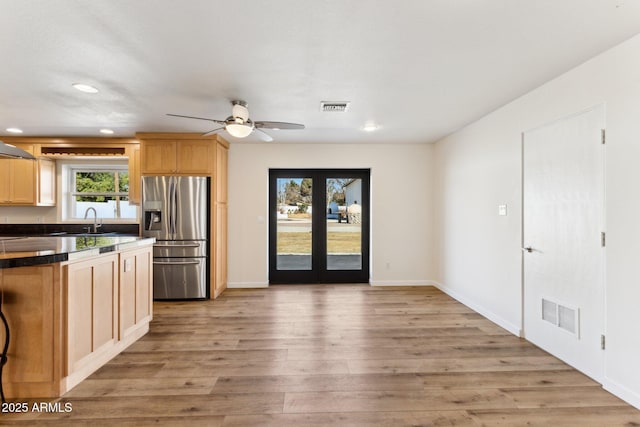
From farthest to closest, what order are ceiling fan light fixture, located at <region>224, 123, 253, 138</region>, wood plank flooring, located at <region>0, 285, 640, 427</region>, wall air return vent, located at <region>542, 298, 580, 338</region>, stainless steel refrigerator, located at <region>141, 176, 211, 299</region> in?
stainless steel refrigerator, located at <region>141, 176, 211, 299</region>, ceiling fan light fixture, located at <region>224, 123, 253, 138</region>, wall air return vent, located at <region>542, 298, 580, 338</region>, wood plank flooring, located at <region>0, 285, 640, 427</region>

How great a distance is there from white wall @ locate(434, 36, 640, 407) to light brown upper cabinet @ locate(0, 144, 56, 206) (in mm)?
6511

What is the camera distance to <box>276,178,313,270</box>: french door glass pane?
5754 millimetres

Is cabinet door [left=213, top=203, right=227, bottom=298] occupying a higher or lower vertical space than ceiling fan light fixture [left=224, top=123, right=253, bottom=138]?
lower

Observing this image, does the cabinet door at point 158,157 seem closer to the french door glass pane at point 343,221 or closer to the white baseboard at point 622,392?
the french door glass pane at point 343,221

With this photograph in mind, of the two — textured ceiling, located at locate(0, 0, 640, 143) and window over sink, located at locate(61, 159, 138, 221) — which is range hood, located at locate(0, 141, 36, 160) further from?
window over sink, located at locate(61, 159, 138, 221)

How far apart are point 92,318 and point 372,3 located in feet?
9.87

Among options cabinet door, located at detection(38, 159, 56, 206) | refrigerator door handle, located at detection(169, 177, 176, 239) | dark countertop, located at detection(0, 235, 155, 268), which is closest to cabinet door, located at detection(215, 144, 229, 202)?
refrigerator door handle, located at detection(169, 177, 176, 239)

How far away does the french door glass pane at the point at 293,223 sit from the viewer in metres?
5.75

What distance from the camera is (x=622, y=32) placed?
214 centimetres

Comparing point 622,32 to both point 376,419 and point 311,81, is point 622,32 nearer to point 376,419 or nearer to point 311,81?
point 311,81

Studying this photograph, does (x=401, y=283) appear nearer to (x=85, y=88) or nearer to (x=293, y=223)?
(x=293, y=223)

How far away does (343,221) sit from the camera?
19.1 feet

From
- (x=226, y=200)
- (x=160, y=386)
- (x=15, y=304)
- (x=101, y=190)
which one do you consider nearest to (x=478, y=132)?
(x=226, y=200)

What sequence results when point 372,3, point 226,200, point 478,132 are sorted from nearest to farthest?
point 372,3, point 478,132, point 226,200
